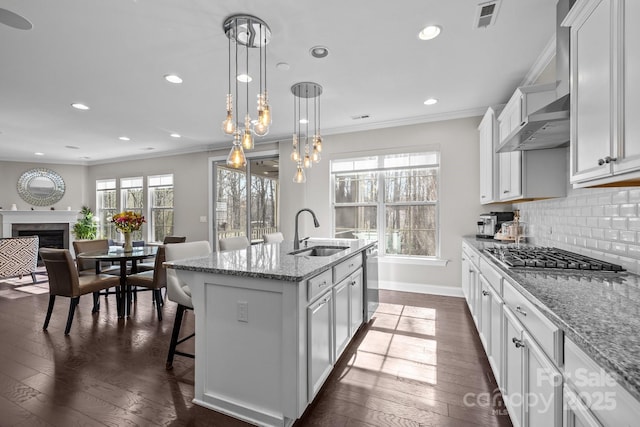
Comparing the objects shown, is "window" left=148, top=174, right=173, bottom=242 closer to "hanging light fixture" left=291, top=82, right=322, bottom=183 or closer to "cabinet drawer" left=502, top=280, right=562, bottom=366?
"hanging light fixture" left=291, top=82, right=322, bottom=183

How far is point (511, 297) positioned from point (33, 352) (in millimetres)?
3823

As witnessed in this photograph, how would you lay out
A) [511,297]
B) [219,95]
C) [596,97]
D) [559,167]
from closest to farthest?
1. [596,97]
2. [511,297]
3. [559,167]
4. [219,95]

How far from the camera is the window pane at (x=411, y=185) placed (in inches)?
181

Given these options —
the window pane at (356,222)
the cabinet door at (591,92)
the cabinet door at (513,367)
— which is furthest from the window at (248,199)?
the cabinet door at (591,92)

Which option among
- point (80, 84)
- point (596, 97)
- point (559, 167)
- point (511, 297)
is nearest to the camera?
point (596, 97)

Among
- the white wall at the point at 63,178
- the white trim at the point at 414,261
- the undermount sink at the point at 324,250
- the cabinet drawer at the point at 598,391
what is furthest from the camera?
the white wall at the point at 63,178

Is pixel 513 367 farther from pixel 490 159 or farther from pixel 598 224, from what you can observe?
pixel 490 159

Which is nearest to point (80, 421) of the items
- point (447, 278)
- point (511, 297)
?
point (511, 297)

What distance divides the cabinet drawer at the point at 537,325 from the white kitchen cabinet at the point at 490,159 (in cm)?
212

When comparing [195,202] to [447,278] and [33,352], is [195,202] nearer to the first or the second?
[33,352]

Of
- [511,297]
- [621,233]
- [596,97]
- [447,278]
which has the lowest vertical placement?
[447,278]

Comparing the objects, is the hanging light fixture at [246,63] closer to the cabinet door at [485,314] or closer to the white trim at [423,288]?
the cabinet door at [485,314]

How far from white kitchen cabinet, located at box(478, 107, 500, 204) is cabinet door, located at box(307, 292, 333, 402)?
2517 millimetres

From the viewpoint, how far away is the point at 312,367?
174cm
